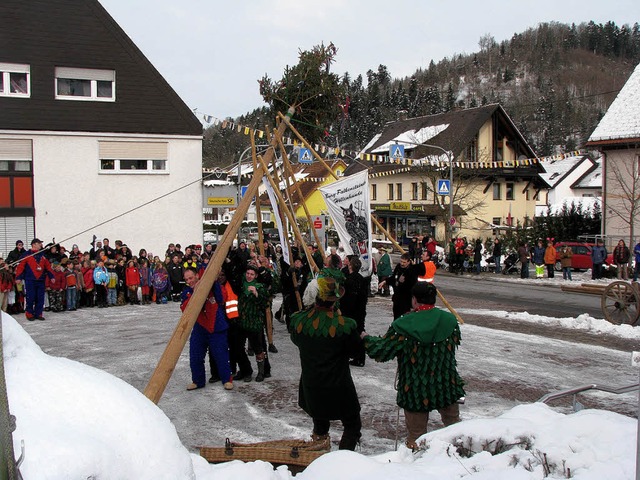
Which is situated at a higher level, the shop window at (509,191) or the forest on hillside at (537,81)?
the forest on hillside at (537,81)

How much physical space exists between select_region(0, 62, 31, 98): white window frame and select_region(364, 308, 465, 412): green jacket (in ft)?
69.0

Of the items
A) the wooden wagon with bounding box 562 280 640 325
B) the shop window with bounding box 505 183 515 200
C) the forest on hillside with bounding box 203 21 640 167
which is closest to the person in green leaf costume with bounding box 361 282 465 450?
the wooden wagon with bounding box 562 280 640 325

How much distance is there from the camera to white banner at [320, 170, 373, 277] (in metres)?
9.48

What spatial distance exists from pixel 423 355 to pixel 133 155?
66.7ft

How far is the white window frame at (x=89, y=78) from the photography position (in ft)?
75.3

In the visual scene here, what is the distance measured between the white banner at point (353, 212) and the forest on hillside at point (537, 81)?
276 feet

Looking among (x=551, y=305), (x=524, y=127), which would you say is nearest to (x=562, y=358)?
(x=551, y=305)

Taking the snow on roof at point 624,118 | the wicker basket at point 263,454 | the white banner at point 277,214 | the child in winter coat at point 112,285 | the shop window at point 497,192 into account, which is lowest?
the wicker basket at point 263,454

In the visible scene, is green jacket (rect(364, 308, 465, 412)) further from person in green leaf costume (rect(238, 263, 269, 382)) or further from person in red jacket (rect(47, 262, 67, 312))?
person in red jacket (rect(47, 262, 67, 312))

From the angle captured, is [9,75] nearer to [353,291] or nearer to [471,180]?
[353,291]

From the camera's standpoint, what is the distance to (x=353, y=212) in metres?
9.57

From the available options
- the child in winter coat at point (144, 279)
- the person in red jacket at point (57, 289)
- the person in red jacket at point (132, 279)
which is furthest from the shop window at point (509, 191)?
the person in red jacket at point (57, 289)

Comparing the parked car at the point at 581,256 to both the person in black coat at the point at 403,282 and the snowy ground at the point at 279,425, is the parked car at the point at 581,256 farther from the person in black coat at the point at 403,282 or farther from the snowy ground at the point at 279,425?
the person in black coat at the point at 403,282

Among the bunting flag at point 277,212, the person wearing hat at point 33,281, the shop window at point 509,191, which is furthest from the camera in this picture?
the shop window at point 509,191
